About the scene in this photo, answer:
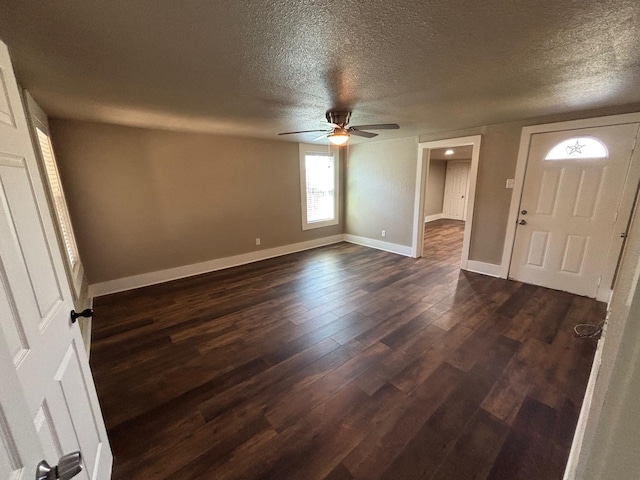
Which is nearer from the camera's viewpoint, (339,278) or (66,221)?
(66,221)

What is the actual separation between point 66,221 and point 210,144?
205cm

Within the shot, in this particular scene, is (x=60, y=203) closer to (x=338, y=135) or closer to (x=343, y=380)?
(x=338, y=135)

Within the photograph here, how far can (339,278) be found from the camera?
3.92 m

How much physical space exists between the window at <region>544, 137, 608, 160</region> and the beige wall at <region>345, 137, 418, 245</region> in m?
1.87

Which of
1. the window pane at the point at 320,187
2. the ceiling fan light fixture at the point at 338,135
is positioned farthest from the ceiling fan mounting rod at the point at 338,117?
the window pane at the point at 320,187

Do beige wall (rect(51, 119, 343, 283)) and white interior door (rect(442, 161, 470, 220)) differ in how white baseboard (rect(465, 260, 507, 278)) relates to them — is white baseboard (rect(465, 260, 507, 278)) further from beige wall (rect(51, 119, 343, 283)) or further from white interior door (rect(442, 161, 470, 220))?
white interior door (rect(442, 161, 470, 220))

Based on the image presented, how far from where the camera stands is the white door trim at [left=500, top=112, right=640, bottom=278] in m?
2.76

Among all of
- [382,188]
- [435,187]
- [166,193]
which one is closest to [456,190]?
[435,187]

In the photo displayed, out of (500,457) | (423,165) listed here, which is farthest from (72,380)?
(423,165)

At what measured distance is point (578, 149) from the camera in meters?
3.04

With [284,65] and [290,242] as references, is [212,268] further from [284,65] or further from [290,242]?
[284,65]

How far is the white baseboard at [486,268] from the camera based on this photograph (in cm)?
382

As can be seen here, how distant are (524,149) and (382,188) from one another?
2.31m

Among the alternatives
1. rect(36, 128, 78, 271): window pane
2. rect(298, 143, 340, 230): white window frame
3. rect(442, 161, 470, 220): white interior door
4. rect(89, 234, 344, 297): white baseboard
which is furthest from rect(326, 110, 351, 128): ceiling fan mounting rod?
rect(442, 161, 470, 220): white interior door
